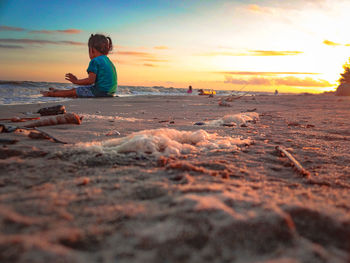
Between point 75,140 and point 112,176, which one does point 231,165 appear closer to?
point 112,176

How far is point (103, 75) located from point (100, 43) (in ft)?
2.71

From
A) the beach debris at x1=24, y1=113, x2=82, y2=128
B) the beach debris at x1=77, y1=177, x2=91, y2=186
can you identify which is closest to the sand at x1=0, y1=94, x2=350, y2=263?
the beach debris at x1=77, y1=177, x2=91, y2=186

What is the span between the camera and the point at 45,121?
120 inches

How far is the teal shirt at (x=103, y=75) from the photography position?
21.8 ft

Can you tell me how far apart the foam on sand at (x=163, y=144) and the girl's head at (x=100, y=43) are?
525cm

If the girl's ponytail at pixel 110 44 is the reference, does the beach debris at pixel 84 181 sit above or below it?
below

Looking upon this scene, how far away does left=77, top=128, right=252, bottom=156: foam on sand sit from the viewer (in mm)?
1892

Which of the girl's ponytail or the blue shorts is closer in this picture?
the girl's ponytail

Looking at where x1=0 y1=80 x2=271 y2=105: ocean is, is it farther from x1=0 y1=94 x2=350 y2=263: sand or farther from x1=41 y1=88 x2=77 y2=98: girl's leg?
x1=0 y1=94 x2=350 y2=263: sand

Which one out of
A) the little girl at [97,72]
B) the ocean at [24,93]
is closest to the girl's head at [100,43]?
the little girl at [97,72]

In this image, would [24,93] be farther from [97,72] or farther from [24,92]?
[97,72]

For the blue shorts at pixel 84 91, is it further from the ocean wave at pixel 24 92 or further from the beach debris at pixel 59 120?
the beach debris at pixel 59 120

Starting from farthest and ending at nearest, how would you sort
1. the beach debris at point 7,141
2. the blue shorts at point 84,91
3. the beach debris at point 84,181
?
the blue shorts at point 84,91, the beach debris at point 7,141, the beach debris at point 84,181

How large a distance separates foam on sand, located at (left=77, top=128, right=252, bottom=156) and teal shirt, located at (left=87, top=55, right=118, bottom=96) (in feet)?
16.6
